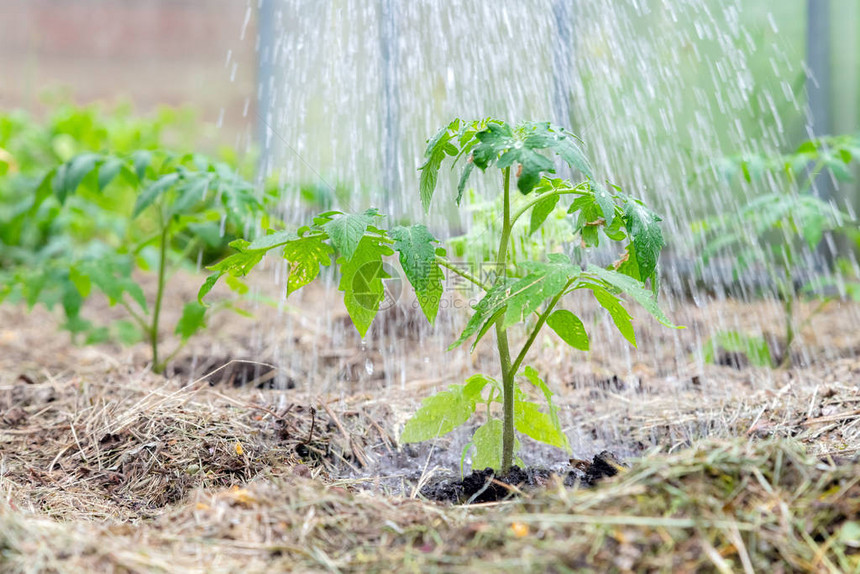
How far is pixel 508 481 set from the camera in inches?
53.5

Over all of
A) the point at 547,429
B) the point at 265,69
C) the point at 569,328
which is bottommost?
the point at 547,429

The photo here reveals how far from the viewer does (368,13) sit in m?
4.03

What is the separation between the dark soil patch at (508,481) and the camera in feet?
4.36

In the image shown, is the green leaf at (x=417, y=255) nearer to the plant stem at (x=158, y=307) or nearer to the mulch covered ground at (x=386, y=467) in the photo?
the mulch covered ground at (x=386, y=467)

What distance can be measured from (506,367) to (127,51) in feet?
18.0

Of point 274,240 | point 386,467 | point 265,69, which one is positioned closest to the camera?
point 274,240

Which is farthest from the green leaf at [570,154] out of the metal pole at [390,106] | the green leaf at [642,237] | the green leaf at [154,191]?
the metal pole at [390,106]

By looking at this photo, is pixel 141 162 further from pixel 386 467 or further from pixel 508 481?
pixel 508 481

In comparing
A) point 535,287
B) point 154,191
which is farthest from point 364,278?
point 154,191

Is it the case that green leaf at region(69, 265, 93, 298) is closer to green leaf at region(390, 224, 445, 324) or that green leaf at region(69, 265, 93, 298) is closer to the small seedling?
the small seedling

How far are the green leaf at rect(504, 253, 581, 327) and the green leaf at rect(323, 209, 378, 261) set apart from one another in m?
0.27

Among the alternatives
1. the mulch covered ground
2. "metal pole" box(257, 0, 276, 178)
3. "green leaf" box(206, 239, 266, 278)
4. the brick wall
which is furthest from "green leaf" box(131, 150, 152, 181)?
the brick wall

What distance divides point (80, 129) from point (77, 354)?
2298 mm

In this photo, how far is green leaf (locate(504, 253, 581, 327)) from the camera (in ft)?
3.70
